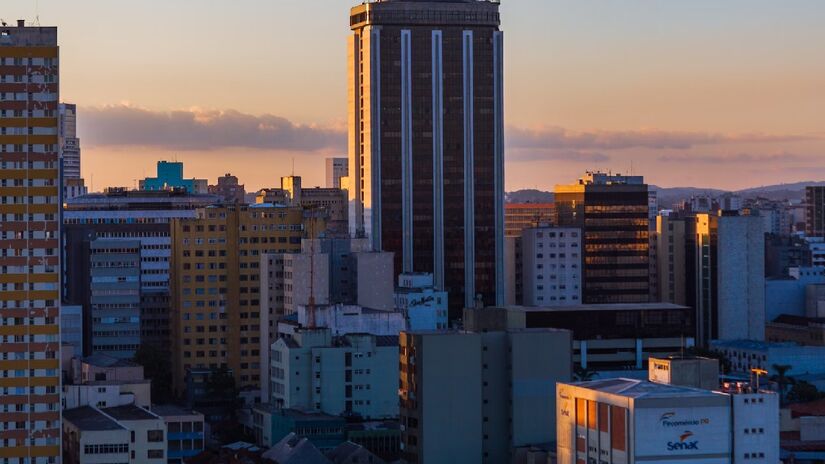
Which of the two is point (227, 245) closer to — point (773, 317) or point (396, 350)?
point (396, 350)

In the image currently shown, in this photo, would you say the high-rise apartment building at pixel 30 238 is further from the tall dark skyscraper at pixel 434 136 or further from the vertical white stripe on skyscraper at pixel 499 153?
the vertical white stripe on skyscraper at pixel 499 153

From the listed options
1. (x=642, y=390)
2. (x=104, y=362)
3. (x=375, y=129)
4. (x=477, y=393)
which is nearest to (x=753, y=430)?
(x=642, y=390)

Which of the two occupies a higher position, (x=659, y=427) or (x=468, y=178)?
(x=468, y=178)

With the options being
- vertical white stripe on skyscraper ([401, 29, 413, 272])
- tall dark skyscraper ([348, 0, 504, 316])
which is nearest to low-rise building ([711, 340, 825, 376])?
tall dark skyscraper ([348, 0, 504, 316])

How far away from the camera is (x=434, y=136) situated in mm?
165875

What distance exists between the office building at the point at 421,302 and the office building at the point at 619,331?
7080 millimetres

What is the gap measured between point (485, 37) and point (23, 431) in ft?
257

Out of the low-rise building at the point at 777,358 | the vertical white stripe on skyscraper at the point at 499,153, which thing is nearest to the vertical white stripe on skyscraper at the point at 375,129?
the vertical white stripe on skyscraper at the point at 499,153

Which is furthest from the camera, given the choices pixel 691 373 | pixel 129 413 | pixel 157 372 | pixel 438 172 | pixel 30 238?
pixel 438 172

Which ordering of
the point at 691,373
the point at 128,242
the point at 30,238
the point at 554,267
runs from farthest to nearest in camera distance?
the point at 554,267 → the point at 128,242 → the point at 691,373 → the point at 30,238

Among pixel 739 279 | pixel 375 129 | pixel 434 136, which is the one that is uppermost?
pixel 375 129

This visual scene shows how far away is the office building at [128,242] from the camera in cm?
14200

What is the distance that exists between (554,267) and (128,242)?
121 feet

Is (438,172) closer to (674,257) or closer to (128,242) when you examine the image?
(674,257)
